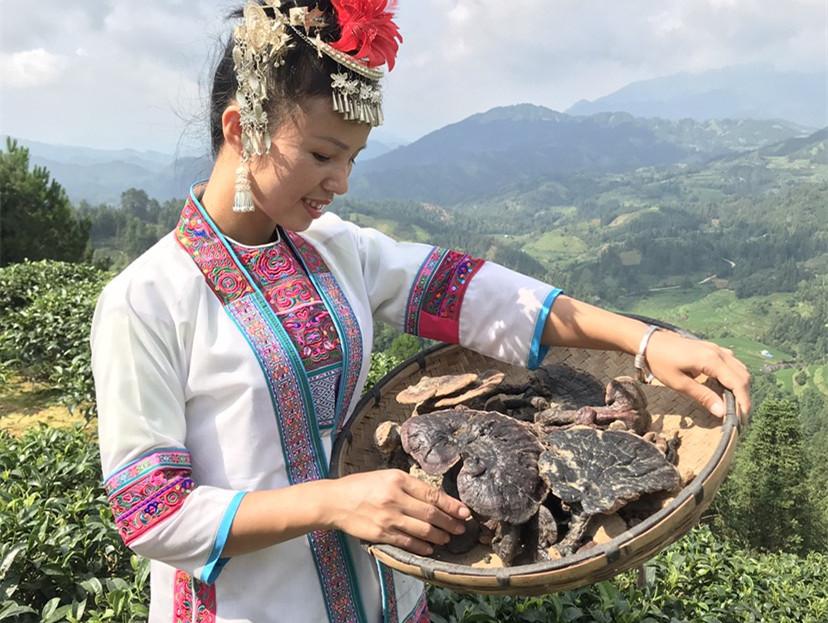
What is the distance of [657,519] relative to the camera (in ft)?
3.77

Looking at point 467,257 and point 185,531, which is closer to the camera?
point 185,531

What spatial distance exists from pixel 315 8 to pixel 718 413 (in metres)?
1.27

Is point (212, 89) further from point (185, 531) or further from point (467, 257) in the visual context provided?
point (185, 531)

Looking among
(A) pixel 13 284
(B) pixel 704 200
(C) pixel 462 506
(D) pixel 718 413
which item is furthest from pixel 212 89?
(B) pixel 704 200

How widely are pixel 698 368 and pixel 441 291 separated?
67cm

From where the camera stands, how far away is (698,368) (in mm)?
1500

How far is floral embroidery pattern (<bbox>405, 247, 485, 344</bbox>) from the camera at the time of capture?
1.75 m

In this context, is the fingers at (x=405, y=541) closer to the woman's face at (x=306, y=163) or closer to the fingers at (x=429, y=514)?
the fingers at (x=429, y=514)

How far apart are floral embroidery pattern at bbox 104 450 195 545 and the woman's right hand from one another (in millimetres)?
292

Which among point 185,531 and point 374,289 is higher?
point 374,289

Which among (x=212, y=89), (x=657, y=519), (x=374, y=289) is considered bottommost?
(x=657, y=519)

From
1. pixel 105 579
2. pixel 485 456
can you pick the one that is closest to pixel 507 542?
pixel 485 456

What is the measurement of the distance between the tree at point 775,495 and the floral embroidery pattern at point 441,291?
1934 centimetres

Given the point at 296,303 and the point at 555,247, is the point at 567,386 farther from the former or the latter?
the point at 555,247
